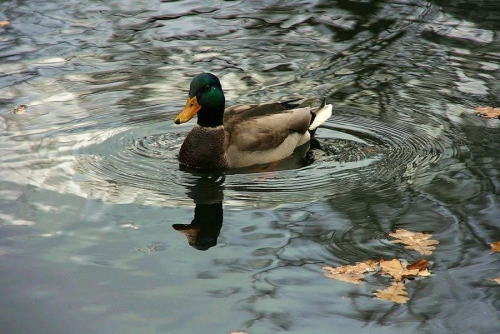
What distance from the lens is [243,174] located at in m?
8.75

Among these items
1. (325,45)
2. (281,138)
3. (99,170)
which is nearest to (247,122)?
(281,138)

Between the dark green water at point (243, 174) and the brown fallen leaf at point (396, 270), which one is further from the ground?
the brown fallen leaf at point (396, 270)

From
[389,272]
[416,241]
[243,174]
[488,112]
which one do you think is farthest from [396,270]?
[488,112]

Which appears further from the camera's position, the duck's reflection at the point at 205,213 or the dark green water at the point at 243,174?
the duck's reflection at the point at 205,213

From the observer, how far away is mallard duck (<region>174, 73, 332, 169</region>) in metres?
8.89

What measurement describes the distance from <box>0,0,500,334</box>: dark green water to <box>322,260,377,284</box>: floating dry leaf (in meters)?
0.07

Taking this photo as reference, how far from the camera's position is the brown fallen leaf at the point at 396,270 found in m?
6.45

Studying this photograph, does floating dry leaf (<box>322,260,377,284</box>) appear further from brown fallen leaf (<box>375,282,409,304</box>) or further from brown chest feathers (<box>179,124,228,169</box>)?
brown chest feathers (<box>179,124,228,169</box>)

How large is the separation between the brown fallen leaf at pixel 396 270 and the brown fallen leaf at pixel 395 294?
10 cm

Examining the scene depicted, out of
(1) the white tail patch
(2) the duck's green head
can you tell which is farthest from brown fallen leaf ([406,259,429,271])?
(1) the white tail patch

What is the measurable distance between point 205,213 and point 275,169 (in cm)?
149

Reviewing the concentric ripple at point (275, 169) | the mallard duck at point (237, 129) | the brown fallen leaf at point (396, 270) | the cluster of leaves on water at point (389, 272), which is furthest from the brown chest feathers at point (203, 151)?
the brown fallen leaf at point (396, 270)

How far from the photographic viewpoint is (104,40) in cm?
1261

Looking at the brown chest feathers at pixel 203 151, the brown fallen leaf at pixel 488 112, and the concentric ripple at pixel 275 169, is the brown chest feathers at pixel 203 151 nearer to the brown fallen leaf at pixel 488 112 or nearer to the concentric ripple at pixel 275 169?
the concentric ripple at pixel 275 169
